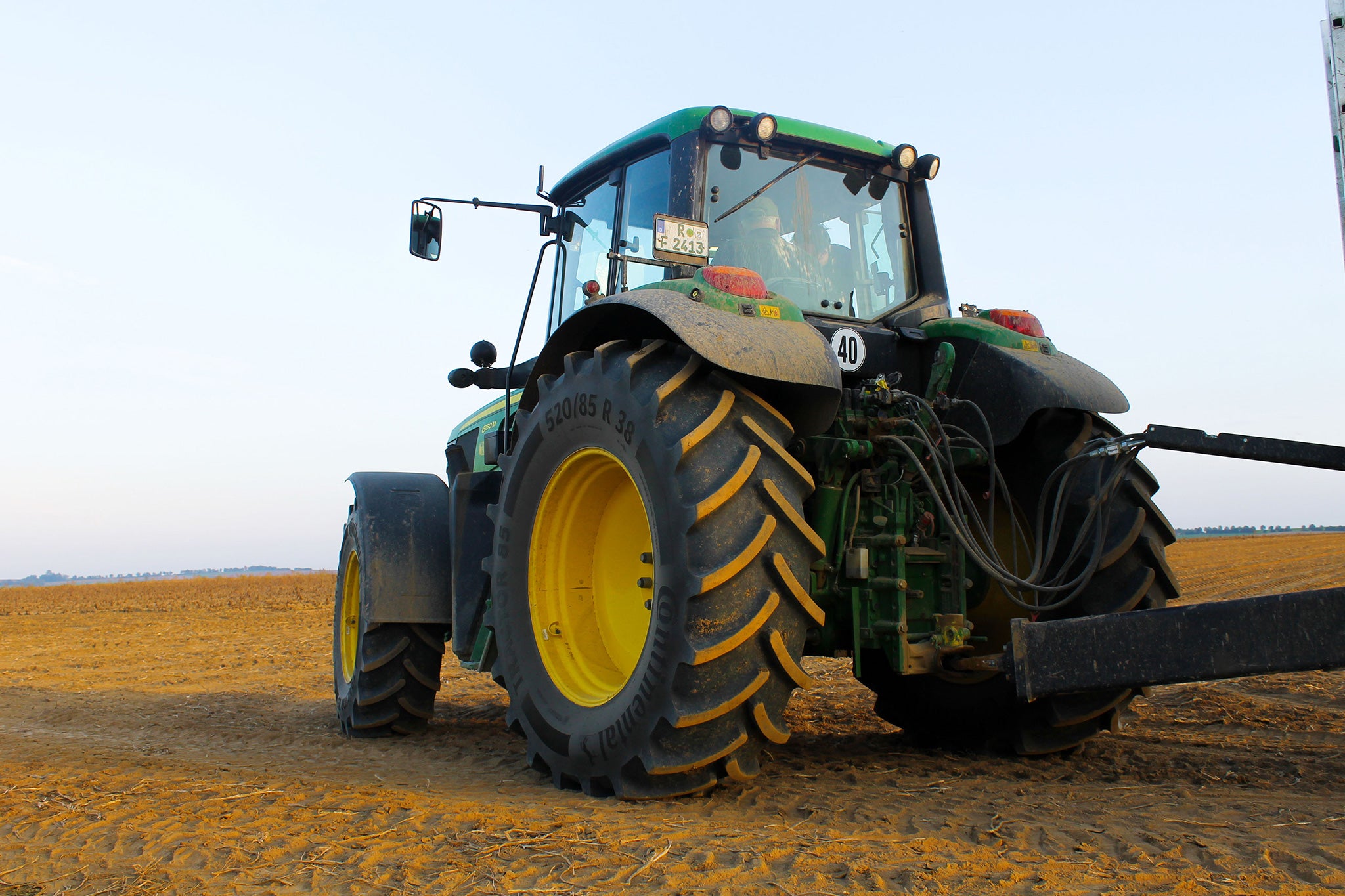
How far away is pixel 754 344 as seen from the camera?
Answer: 10.2ft

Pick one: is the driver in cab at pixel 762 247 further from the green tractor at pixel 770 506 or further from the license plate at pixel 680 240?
the license plate at pixel 680 240

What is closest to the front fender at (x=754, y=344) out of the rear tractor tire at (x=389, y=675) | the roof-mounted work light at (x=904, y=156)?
the roof-mounted work light at (x=904, y=156)

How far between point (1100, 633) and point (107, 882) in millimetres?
2512

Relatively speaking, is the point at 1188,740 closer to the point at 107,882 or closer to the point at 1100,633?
the point at 1100,633

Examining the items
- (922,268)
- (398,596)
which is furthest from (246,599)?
(922,268)

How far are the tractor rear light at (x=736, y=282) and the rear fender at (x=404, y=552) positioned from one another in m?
2.37

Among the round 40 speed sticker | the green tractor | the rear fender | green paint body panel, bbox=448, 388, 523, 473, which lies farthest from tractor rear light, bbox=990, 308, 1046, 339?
the rear fender

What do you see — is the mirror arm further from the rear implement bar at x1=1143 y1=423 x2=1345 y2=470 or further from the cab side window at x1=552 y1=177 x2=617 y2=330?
the rear implement bar at x1=1143 y1=423 x2=1345 y2=470

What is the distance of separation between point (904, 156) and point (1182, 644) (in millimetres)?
2823

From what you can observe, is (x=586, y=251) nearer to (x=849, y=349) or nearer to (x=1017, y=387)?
(x=849, y=349)

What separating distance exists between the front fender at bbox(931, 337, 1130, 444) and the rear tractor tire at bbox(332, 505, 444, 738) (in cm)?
283

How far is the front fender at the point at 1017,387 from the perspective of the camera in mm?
3805

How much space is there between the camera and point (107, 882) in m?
2.42

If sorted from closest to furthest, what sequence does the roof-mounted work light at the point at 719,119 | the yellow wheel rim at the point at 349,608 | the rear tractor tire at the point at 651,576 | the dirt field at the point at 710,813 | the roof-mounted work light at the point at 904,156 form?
the dirt field at the point at 710,813, the rear tractor tire at the point at 651,576, the roof-mounted work light at the point at 719,119, the roof-mounted work light at the point at 904,156, the yellow wheel rim at the point at 349,608
